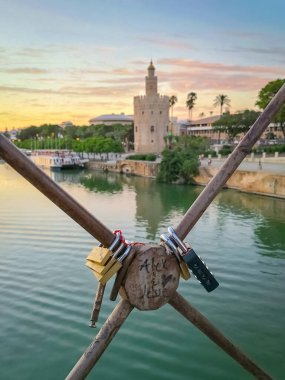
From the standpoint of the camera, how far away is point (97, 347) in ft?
10.2

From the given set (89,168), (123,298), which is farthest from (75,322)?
(89,168)

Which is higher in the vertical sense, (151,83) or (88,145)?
(151,83)

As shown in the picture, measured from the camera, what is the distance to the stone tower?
68.1 m

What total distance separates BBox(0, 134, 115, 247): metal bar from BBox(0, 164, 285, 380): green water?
4.45m

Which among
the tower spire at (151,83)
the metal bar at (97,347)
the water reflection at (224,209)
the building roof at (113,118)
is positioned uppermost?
the tower spire at (151,83)

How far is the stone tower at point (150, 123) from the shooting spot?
68.1 metres

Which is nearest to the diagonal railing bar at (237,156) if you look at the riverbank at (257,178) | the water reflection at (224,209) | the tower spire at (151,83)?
the water reflection at (224,209)

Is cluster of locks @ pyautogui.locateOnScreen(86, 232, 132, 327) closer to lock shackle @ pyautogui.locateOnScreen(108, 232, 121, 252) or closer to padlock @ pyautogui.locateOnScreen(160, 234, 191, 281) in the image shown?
lock shackle @ pyautogui.locateOnScreen(108, 232, 121, 252)

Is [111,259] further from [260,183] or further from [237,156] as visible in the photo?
[260,183]

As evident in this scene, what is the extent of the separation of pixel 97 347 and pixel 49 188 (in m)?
1.20

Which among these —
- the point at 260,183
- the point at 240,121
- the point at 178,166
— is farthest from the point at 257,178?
the point at 240,121

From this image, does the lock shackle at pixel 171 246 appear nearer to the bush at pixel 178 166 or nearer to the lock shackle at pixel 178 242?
the lock shackle at pixel 178 242

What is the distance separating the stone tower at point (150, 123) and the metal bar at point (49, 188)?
65.1 m

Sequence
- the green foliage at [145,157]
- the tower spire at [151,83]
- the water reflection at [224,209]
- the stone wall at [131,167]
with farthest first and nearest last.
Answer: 1. the tower spire at [151,83]
2. the green foliage at [145,157]
3. the stone wall at [131,167]
4. the water reflection at [224,209]
